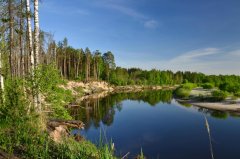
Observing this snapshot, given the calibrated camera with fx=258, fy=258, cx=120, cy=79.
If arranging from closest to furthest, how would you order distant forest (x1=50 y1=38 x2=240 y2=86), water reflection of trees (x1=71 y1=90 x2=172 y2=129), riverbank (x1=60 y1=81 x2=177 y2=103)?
1. water reflection of trees (x1=71 y1=90 x2=172 y2=129)
2. riverbank (x1=60 y1=81 x2=177 y2=103)
3. distant forest (x1=50 y1=38 x2=240 y2=86)

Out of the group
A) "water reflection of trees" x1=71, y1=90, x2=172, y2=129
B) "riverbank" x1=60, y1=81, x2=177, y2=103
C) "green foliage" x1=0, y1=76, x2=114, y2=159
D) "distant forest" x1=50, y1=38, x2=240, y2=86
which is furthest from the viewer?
"distant forest" x1=50, y1=38, x2=240, y2=86

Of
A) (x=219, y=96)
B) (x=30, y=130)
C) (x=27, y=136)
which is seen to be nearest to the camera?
(x=27, y=136)

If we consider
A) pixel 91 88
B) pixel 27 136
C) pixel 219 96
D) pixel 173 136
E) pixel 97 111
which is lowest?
pixel 173 136

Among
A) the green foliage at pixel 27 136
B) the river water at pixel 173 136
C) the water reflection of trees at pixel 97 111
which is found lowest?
the river water at pixel 173 136

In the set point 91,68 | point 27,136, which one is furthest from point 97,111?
point 91,68

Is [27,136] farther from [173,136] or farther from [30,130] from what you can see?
[173,136]

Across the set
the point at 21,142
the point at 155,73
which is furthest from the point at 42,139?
the point at 155,73

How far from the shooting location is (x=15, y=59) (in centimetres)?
5447

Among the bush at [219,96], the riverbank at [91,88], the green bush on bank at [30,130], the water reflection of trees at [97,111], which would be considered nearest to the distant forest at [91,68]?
the riverbank at [91,88]

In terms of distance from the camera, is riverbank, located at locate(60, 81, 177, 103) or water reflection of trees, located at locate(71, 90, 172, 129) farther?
riverbank, located at locate(60, 81, 177, 103)

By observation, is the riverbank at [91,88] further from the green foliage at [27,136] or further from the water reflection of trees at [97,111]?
the green foliage at [27,136]

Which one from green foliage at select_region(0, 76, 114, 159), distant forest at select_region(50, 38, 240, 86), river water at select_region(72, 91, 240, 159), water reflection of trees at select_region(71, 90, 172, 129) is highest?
distant forest at select_region(50, 38, 240, 86)

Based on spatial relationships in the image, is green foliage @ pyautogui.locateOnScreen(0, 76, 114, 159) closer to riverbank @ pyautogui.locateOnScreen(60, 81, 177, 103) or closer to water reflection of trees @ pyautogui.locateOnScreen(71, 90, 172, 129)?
water reflection of trees @ pyautogui.locateOnScreen(71, 90, 172, 129)

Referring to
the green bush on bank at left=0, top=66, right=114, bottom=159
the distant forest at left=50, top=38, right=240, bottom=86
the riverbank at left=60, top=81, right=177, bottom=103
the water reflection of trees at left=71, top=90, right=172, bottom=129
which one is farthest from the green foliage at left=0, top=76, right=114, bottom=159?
the distant forest at left=50, top=38, right=240, bottom=86
